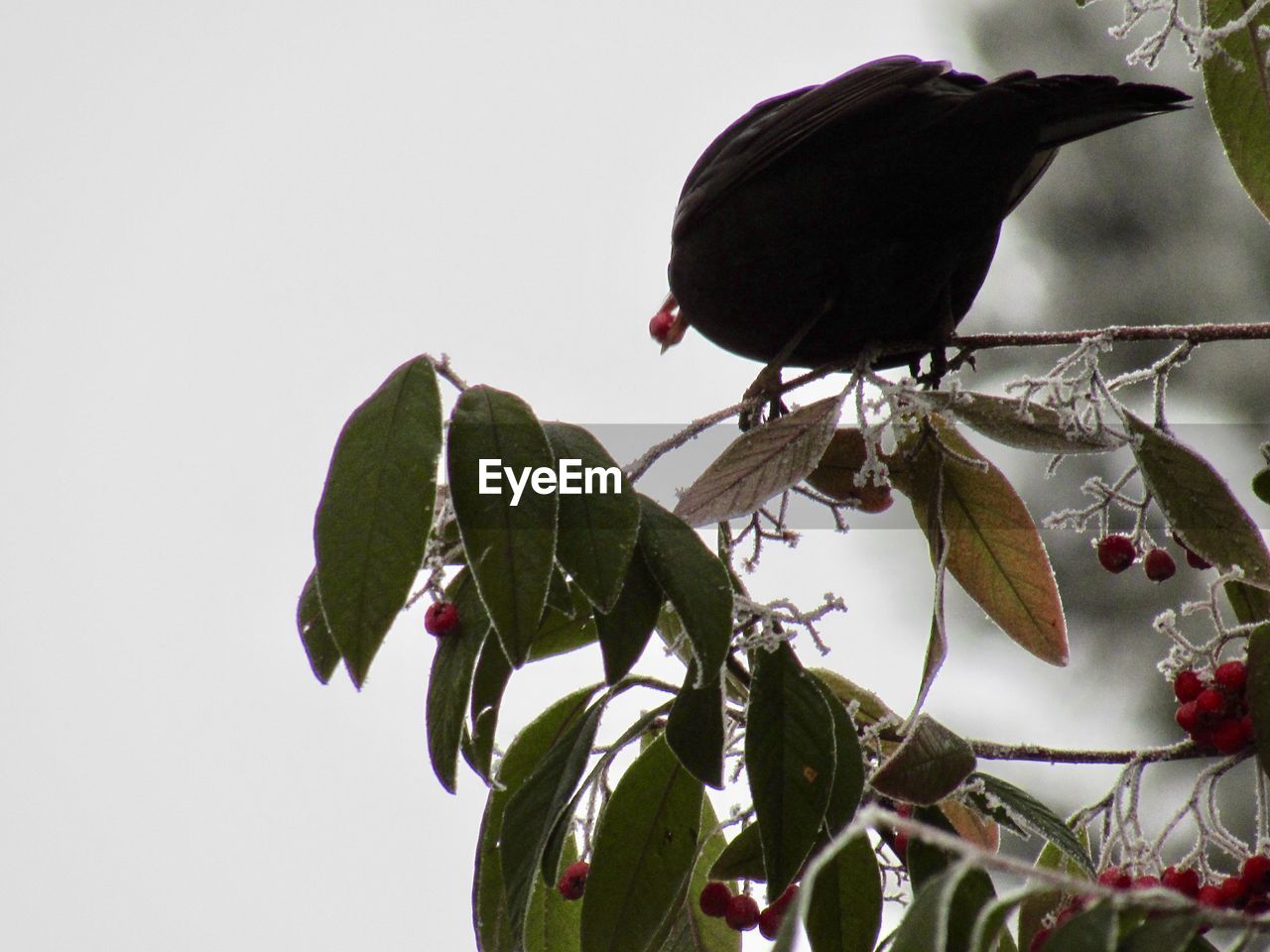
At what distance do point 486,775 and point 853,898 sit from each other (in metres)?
0.36

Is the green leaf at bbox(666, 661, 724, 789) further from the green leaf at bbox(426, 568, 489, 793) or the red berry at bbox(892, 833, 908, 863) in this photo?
the red berry at bbox(892, 833, 908, 863)

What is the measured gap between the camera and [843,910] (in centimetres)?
130

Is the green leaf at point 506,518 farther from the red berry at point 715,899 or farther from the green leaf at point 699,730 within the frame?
the red berry at point 715,899

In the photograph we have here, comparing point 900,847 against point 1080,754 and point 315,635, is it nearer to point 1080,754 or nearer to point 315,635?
point 1080,754

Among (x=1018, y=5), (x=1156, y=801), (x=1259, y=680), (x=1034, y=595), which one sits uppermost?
(x=1018, y=5)

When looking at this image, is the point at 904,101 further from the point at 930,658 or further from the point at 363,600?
the point at 363,600

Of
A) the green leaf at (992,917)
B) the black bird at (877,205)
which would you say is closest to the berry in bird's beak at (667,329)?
the black bird at (877,205)

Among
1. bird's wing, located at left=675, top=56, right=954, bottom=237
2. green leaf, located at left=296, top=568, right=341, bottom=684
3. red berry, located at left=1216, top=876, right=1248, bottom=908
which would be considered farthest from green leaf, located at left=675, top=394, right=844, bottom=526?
bird's wing, located at left=675, top=56, right=954, bottom=237

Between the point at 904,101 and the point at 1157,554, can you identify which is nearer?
the point at 1157,554

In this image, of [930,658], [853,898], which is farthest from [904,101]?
[853,898]

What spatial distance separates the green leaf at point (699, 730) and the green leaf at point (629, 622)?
8 centimetres

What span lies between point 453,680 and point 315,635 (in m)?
0.13

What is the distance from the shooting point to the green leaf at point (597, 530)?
105cm

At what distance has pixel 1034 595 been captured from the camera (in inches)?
62.2
